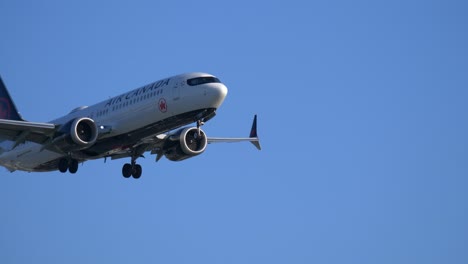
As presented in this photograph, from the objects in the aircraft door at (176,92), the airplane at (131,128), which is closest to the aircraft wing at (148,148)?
the airplane at (131,128)

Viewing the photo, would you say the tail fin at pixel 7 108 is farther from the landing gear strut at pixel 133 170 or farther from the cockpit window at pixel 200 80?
the cockpit window at pixel 200 80

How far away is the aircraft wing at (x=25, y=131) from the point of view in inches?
2510

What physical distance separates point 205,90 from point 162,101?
2989 mm

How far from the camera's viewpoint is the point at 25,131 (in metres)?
65.1

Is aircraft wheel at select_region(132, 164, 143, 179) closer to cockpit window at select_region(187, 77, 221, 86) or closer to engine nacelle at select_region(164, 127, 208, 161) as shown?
engine nacelle at select_region(164, 127, 208, 161)

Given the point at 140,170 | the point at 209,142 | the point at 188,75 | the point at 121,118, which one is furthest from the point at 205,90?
the point at 209,142

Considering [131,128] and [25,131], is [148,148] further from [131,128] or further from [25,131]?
[25,131]

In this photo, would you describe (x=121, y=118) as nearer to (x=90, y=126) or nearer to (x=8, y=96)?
(x=90, y=126)

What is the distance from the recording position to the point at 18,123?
6369 cm

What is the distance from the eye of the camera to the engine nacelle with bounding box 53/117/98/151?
63.4 meters

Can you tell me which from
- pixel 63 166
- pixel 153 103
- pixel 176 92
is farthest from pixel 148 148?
pixel 176 92

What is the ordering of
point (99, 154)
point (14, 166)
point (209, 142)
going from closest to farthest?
point (99, 154)
point (14, 166)
point (209, 142)

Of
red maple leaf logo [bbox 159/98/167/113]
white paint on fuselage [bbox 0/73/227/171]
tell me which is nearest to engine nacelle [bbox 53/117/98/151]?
white paint on fuselage [bbox 0/73/227/171]

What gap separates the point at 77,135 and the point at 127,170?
305 inches
